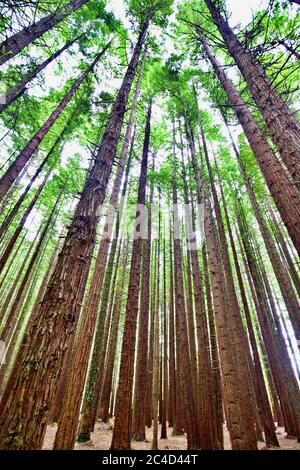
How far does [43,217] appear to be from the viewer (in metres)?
15.1

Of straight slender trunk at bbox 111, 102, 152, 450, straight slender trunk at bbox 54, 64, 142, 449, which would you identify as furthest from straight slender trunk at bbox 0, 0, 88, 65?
straight slender trunk at bbox 111, 102, 152, 450

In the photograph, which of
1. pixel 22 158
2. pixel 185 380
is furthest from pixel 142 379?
pixel 22 158


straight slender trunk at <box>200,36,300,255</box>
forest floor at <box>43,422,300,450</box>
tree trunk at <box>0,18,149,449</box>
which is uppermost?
straight slender trunk at <box>200,36,300,255</box>

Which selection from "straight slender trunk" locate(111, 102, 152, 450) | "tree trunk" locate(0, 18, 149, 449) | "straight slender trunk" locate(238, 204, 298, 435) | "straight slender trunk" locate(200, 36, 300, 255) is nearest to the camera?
"tree trunk" locate(0, 18, 149, 449)

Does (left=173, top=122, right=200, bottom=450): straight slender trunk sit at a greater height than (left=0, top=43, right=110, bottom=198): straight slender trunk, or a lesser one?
lesser

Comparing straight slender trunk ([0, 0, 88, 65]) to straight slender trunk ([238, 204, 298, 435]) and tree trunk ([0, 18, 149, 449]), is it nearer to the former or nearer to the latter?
tree trunk ([0, 18, 149, 449])

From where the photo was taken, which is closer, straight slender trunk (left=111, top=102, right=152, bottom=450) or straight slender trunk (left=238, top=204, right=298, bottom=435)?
straight slender trunk (left=111, top=102, right=152, bottom=450)

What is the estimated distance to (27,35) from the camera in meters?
6.49

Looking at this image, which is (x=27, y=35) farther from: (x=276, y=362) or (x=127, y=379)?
(x=276, y=362)

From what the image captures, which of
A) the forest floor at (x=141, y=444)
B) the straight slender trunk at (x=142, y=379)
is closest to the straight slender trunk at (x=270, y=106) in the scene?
the straight slender trunk at (x=142, y=379)

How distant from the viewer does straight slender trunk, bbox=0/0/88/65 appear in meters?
5.78

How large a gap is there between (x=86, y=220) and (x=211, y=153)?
949 centimetres

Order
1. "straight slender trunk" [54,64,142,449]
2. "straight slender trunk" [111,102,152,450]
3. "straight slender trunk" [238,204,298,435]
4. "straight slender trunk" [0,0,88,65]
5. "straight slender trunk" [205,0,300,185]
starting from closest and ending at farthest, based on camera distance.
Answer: "straight slender trunk" [205,0,300,185]
"straight slender trunk" [54,64,142,449]
"straight slender trunk" [111,102,152,450]
"straight slender trunk" [0,0,88,65]
"straight slender trunk" [238,204,298,435]

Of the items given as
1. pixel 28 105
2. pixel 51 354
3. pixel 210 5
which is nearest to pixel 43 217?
pixel 28 105
